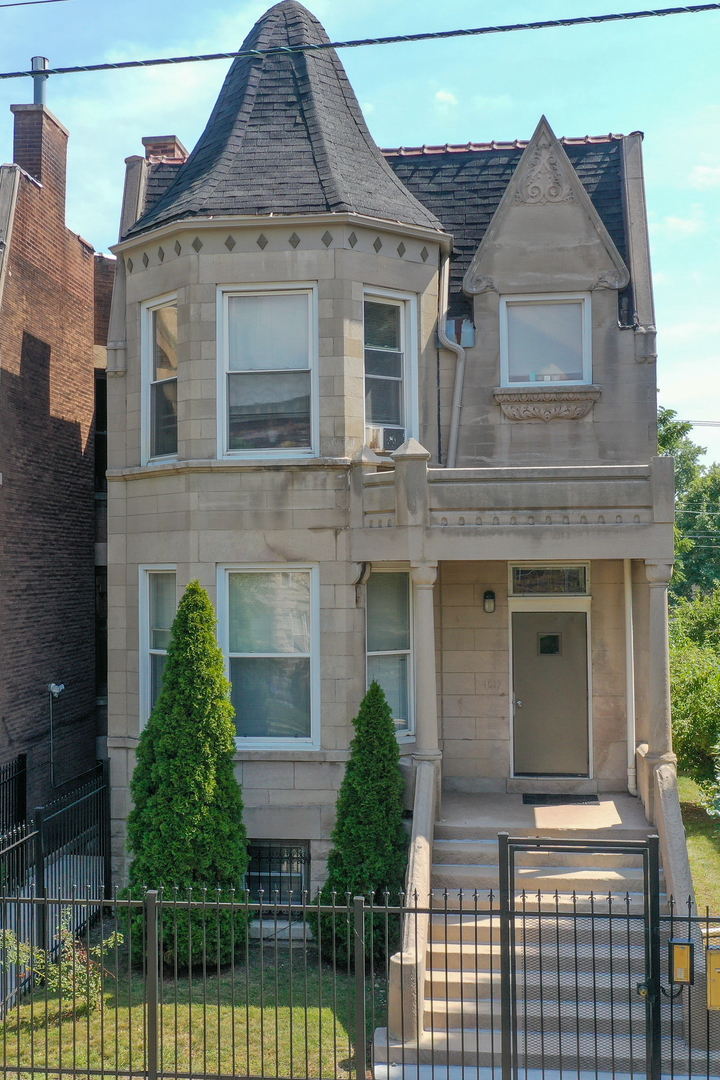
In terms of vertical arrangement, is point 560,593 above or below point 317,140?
below

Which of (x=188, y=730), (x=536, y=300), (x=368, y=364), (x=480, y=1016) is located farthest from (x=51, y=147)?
(x=480, y=1016)

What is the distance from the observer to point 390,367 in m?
11.9

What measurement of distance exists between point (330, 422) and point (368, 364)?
3.39ft

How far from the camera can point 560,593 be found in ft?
40.9

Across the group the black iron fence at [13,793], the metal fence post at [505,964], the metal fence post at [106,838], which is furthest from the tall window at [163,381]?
the metal fence post at [505,964]

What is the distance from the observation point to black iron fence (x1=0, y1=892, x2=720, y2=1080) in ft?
24.5

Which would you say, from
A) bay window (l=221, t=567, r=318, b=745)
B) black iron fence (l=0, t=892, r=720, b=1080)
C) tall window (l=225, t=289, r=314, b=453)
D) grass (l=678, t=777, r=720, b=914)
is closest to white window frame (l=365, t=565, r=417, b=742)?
bay window (l=221, t=567, r=318, b=745)

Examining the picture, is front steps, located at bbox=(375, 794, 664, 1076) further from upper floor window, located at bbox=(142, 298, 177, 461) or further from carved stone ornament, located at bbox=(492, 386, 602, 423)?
upper floor window, located at bbox=(142, 298, 177, 461)

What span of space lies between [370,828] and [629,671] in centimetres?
419

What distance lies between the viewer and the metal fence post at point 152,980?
24.3ft

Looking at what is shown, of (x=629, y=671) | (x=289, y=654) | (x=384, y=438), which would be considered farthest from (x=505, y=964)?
(x=384, y=438)

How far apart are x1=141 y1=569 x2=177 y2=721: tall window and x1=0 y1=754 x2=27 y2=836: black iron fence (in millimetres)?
2981

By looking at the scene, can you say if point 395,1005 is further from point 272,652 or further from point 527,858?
point 272,652

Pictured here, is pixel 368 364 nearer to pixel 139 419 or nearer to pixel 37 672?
pixel 139 419
